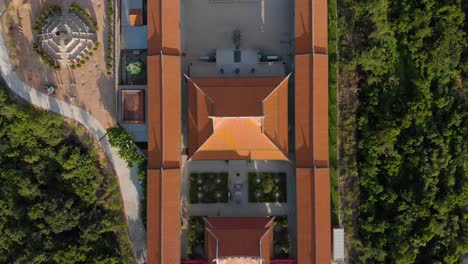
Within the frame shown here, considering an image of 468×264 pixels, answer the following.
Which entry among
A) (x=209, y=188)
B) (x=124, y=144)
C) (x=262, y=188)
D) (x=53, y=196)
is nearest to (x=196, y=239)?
(x=209, y=188)

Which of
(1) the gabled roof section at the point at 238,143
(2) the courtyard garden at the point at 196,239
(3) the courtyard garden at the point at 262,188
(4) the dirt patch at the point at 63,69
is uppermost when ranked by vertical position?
(4) the dirt patch at the point at 63,69

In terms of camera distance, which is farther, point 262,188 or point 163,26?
point 262,188

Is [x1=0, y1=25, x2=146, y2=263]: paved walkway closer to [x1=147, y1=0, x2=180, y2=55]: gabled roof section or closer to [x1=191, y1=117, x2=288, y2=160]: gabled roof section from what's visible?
[x1=191, y1=117, x2=288, y2=160]: gabled roof section

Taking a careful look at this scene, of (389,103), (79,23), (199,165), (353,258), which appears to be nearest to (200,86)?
(199,165)

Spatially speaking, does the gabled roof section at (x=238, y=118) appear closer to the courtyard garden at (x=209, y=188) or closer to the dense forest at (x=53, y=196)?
the courtyard garden at (x=209, y=188)

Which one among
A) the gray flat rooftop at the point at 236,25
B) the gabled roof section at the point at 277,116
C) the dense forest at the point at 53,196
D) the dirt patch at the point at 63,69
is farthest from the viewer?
the gray flat rooftop at the point at 236,25

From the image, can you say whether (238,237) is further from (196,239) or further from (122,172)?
(122,172)

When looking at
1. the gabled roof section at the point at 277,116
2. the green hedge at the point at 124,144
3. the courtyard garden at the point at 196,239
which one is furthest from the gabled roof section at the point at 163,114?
the gabled roof section at the point at 277,116
